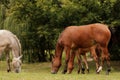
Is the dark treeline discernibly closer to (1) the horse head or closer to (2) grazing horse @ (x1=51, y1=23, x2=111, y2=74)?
(2) grazing horse @ (x1=51, y1=23, x2=111, y2=74)

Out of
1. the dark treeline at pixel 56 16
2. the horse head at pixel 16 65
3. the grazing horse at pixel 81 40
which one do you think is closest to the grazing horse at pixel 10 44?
the horse head at pixel 16 65

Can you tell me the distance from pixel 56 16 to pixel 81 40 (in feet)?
15.4

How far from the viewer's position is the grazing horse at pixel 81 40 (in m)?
Answer: 17.2

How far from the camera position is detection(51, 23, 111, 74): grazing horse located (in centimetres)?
1722

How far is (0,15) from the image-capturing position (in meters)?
29.0

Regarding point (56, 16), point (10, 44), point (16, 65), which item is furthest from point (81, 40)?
point (56, 16)

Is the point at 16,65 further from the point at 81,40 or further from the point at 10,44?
the point at 81,40

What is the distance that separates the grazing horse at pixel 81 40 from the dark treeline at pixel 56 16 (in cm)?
279

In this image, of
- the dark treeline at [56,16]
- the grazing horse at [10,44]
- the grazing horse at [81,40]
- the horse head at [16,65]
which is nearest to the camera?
the grazing horse at [81,40]

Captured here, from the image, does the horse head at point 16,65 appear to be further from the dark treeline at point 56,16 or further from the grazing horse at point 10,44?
the dark treeline at point 56,16

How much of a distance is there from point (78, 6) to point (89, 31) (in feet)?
11.4

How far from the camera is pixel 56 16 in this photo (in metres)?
21.8

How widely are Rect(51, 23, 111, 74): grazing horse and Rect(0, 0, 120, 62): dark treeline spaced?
110 inches

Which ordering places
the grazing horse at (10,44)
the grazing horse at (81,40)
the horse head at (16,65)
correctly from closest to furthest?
the grazing horse at (81,40) < the horse head at (16,65) < the grazing horse at (10,44)
